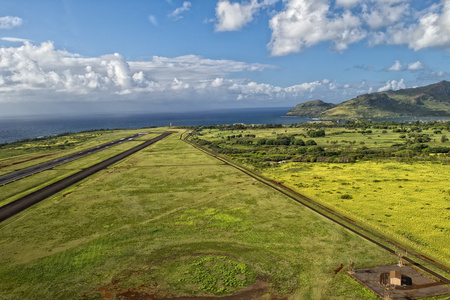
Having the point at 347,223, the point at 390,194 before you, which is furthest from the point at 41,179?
the point at 390,194

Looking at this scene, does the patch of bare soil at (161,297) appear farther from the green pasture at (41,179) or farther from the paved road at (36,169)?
the paved road at (36,169)

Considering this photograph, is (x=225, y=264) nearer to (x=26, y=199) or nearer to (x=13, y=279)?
(x=13, y=279)

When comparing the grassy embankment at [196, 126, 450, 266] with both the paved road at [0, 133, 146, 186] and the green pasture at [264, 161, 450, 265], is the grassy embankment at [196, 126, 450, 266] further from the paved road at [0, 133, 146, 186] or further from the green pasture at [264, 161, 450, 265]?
the paved road at [0, 133, 146, 186]

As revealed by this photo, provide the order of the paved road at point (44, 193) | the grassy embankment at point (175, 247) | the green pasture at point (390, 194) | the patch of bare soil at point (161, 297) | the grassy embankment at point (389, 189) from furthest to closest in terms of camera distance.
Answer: the paved road at point (44, 193)
the grassy embankment at point (389, 189)
the green pasture at point (390, 194)
the grassy embankment at point (175, 247)
the patch of bare soil at point (161, 297)

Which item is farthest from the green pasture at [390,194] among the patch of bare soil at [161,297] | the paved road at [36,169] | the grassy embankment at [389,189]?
the paved road at [36,169]

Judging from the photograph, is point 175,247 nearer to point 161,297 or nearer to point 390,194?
point 161,297

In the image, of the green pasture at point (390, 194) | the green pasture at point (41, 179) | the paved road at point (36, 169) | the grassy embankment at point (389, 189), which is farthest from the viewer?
the paved road at point (36, 169)

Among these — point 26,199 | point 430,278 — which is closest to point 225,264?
point 430,278
